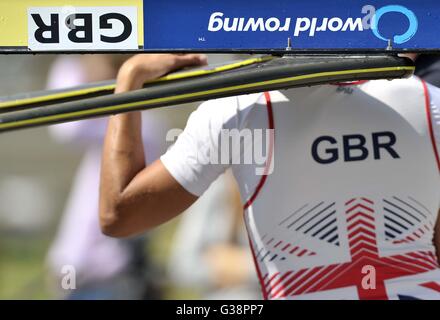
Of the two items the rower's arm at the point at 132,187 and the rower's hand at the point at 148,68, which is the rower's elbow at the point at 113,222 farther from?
the rower's hand at the point at 148,68

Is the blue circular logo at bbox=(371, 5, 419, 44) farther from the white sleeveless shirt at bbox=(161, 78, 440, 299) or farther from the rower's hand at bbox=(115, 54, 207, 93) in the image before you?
the rower's hand at bbox=(115, 54, 207, 93)

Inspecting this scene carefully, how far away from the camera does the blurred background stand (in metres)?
4.33

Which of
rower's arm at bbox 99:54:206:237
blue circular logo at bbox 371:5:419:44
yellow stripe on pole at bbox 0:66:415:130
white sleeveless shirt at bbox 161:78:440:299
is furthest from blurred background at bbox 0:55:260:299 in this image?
blue circular logo at bbox 371:5:419:44

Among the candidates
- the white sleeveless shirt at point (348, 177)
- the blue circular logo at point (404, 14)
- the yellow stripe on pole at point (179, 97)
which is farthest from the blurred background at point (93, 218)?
the blue circular logo at point (404, 14)

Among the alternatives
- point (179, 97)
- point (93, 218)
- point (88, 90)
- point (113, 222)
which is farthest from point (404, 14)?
point (93, 218)

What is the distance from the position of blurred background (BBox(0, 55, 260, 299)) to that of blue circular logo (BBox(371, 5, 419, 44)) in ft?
5.54

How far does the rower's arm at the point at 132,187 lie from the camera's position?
2584mm

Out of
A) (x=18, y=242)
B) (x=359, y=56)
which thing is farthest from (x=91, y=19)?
(x=18, y=242)

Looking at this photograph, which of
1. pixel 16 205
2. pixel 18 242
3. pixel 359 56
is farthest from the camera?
pixel 18 242

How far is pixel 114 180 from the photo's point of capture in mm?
2594

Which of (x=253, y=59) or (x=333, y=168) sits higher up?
(x=253, y=59)

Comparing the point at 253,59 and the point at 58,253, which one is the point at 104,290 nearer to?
the point at 58,253

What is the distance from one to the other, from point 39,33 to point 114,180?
456 millimetres

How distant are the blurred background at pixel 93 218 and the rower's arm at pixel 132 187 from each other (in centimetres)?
132
